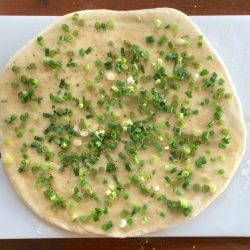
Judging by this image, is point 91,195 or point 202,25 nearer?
point 91,195

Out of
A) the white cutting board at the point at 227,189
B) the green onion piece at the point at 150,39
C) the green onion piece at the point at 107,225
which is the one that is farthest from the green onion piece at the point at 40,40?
the green onion piece at the point at 107,225

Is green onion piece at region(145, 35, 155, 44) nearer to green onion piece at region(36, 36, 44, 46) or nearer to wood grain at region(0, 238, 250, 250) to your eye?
green onion piece at region(36, 36, 44, 46)

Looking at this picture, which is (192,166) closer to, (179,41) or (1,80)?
(179,41)

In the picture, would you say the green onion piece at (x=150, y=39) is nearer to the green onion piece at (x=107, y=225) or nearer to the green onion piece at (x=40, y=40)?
the green onion piece at (x=40, y=40)

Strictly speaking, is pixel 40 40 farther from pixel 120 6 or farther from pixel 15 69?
pixel 120 6

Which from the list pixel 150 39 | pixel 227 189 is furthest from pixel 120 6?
pixel 227 189

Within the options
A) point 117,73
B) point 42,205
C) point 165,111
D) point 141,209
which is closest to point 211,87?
point 165,111

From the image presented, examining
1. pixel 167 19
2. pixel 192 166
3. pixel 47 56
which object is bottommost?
pixel 192 166

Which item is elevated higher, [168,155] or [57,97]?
[57,97]
